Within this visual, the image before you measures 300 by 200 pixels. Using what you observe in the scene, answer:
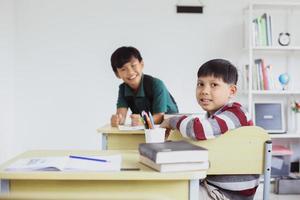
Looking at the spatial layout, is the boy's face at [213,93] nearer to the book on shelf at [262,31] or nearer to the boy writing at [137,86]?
the boy writing at [137,86]

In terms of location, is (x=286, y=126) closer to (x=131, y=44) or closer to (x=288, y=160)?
(x=288, y=160)

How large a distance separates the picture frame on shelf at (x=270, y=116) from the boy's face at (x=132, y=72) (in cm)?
158

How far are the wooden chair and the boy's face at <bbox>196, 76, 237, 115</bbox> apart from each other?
0.32 m

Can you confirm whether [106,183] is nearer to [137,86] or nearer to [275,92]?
[137,86]

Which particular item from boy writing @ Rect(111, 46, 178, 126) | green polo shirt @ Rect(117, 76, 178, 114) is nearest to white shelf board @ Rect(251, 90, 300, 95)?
green polo shirt @ Rect(117, 76, 178, 114)

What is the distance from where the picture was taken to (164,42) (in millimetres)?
3863

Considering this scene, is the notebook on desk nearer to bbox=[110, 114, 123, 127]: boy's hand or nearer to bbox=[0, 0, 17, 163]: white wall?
bbox=[110, 114, 123, 127]: boy's hand

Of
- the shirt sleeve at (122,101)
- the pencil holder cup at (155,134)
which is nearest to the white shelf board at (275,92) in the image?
the shirt sleeve at (122,101)

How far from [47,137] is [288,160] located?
220cm

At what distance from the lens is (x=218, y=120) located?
1420mm

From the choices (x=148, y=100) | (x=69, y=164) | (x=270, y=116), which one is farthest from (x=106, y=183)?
(x=270, y=116)

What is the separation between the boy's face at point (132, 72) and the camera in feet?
8.39

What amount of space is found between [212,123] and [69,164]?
1.63 ft

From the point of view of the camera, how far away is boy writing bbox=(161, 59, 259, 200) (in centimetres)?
139
